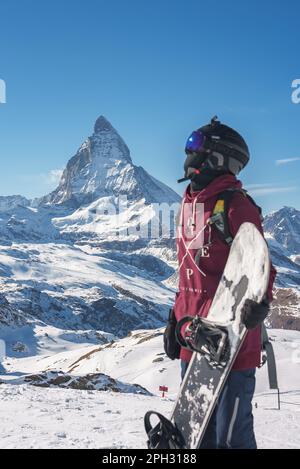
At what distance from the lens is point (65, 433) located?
7574mm

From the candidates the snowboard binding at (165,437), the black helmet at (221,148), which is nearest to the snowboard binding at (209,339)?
the snowboard binding at (165,437)

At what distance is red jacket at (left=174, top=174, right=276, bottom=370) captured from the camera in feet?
14.7

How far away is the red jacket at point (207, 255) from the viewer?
4477 millimetres

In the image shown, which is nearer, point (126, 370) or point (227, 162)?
point (227, 162)

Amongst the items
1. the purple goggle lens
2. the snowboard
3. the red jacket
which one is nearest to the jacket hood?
the red jacket

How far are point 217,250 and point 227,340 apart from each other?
916mm

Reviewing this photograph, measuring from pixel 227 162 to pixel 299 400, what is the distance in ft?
95.6

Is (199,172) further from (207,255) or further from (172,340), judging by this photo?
(172,340)

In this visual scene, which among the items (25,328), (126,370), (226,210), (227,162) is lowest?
(25,328)

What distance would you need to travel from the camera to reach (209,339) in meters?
4.50

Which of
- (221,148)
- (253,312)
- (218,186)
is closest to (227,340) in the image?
(253,312)
